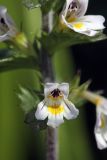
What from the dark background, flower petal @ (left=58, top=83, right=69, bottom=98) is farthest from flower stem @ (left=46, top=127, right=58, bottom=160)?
the dark background

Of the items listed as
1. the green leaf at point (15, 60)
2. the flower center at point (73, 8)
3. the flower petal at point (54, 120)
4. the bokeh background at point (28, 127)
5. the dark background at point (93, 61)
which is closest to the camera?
the flower petal at point (54, 120)

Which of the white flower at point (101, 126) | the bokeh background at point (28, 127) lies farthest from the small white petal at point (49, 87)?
the bokeh background at point (28, 127)

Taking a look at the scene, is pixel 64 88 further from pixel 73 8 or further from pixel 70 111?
pixel 73 8

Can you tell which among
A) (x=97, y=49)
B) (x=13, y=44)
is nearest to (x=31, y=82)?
(x=97, y=49)

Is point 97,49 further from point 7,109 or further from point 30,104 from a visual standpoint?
point 30,104

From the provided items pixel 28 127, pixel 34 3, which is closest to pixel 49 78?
pixel 34 3

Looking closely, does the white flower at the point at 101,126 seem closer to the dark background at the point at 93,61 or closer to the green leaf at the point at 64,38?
the green leaf at the point at 64,38
